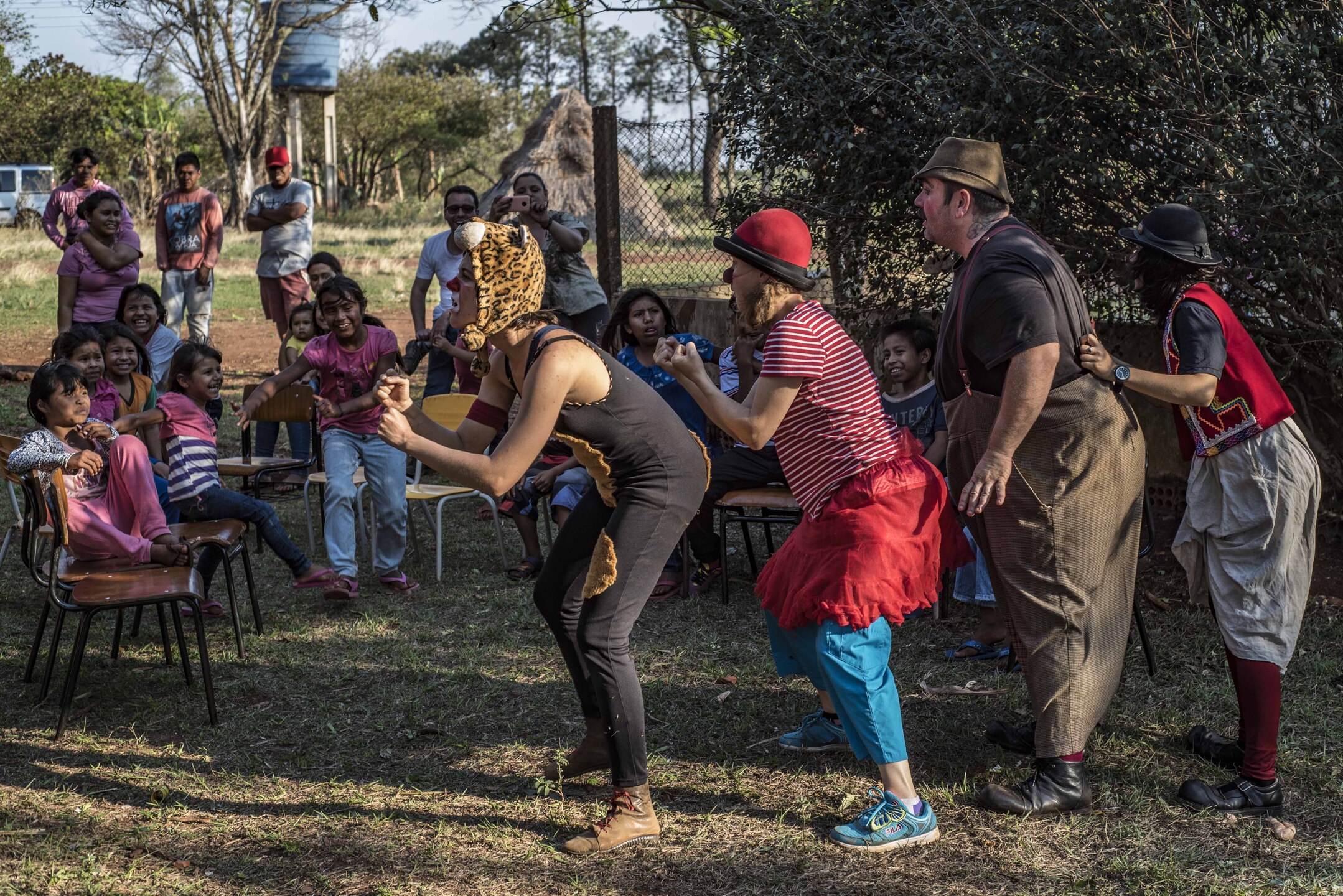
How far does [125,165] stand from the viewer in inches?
1447

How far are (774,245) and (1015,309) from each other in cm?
71

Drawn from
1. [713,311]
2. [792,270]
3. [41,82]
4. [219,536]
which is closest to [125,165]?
[41,82]

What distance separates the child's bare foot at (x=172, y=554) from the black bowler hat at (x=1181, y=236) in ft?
12.3

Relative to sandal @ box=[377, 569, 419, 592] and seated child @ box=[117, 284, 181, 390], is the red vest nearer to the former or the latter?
sandal @ box=[377, 569, 419, 592]

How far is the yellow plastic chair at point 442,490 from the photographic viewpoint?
6.51 m

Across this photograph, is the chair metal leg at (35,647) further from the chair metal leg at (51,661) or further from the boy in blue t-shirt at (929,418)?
the boy in blue t-shirt at (929,418)

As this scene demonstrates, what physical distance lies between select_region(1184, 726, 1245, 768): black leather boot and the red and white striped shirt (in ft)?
5.18

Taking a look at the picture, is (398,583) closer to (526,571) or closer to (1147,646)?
(526,571)

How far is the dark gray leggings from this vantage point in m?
3.51

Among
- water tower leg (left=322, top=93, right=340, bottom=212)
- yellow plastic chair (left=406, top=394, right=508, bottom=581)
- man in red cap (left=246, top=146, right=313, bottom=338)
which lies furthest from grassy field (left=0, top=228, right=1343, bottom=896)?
water tower leg (left=322, top=93, right=340, bottom=212)

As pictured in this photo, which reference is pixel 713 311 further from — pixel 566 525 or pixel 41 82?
pixel 41 82

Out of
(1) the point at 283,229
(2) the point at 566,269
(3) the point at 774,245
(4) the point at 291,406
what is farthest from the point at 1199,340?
(1) the point at 283,229

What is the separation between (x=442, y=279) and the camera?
8.10 metres

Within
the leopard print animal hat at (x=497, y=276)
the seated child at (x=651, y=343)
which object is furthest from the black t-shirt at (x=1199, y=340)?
the seated child at (x=651, y=343)
